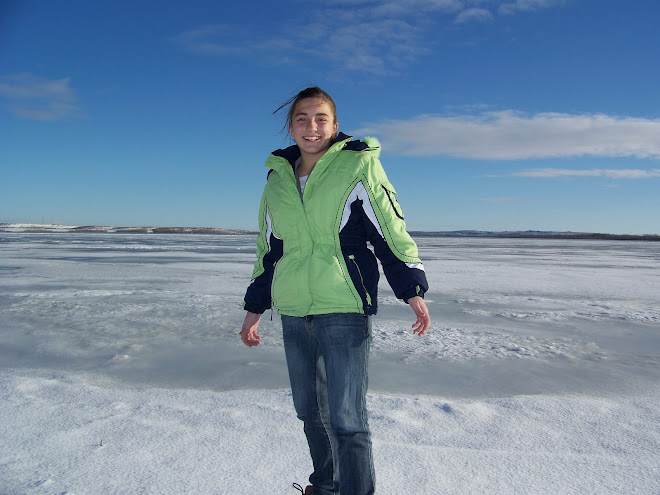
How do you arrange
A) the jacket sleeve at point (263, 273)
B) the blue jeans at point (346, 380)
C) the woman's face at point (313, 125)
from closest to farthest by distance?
the blue jeans at point (346, 380) < the woman's face at point (313, 125) < the jacket sleeve at point (263, 273)

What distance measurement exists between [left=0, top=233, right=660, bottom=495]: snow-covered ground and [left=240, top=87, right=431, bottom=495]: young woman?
0.46m

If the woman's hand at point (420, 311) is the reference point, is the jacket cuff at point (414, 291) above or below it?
above

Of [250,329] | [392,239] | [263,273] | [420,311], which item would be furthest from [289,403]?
[392,239]

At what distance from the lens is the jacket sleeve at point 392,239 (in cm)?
155

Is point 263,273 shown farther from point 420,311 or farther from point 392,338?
point 392,338

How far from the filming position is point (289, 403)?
2.78 meters

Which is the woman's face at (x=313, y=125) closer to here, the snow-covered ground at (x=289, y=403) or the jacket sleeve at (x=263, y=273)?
the jacket sleeve at (x=263, y=273)

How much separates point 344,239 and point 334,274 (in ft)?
0.40

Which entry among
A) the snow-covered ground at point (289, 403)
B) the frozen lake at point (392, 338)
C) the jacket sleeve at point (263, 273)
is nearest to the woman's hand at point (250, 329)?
the jacket sleeve at point (263, 273)

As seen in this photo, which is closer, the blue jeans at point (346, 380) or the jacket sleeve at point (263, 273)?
the blue jeans at point (346, 380)

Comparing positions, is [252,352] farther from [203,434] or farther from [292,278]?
[292,278]

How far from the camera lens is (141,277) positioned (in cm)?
921

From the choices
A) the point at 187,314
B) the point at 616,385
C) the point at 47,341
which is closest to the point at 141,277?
the point at 187,314

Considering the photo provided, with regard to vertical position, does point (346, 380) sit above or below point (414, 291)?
below
